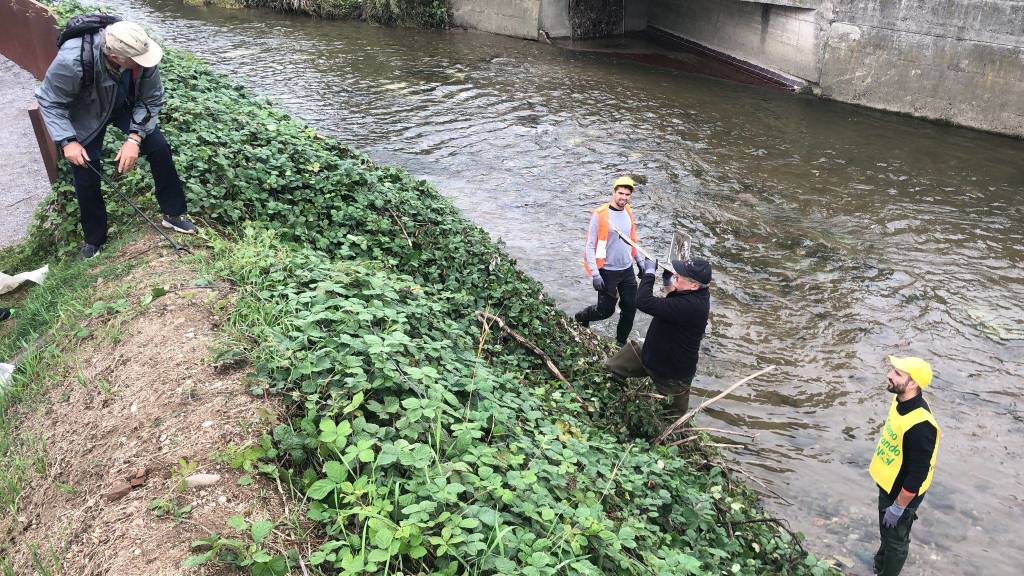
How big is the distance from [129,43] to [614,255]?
5.00m

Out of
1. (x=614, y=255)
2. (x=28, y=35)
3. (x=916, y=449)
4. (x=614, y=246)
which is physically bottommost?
(x=916, y=449)

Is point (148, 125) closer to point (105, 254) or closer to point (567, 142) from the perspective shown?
point (105, 254)

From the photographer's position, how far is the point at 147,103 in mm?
5879

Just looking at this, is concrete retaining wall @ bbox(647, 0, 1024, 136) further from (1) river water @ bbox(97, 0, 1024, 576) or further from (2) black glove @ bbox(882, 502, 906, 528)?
(2) black glove @ bbox(882, 502, 906, 528)

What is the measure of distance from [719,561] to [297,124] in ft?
25.2

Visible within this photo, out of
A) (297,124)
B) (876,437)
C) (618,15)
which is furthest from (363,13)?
(876,437)

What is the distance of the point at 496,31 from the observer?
971 inches

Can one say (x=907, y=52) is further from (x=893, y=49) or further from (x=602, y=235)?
(x=602, y=235)

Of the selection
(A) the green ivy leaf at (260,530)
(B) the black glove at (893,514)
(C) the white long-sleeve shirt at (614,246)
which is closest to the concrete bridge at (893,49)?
(C) the white long-sleeve shirt at (614,246)

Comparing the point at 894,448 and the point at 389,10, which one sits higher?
the point at 389,10

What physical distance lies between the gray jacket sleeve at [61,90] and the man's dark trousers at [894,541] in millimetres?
6951

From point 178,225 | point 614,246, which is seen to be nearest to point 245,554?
point 178,225

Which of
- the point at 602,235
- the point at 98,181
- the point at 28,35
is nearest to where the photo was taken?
the point at 98,181

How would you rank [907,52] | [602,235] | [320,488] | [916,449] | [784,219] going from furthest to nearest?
[907,52] < [784,219] < [602,235] < [916,449] < [320,488]
